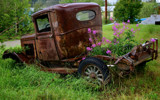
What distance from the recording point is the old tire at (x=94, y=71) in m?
3.36

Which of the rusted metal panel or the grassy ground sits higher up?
the rusted metal panel

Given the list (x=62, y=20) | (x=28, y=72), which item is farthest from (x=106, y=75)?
(x=28, y=72)

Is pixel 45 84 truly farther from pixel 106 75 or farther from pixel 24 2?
pixel 24 2

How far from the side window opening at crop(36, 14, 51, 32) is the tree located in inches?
603

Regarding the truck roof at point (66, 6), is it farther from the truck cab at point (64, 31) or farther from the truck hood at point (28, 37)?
the truck hood at point (28, 37)

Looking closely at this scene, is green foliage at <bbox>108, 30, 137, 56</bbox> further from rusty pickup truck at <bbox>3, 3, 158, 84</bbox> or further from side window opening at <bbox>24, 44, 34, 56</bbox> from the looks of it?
side window opening at <bbox>24, 44, 34, 56</bbox>

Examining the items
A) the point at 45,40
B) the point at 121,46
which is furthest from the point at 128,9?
the point at 45,40

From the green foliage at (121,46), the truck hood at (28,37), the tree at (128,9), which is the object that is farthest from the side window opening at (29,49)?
the tree at (128,9)

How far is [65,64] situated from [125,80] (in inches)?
67.7

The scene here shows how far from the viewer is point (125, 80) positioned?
3.87 meters

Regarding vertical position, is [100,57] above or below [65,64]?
above

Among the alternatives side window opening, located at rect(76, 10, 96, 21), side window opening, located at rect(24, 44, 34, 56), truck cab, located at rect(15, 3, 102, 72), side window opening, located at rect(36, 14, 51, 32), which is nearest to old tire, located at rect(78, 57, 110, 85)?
truck cab, located at rect(15, 3, 102, 72)

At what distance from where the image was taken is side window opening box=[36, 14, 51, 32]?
454 cm

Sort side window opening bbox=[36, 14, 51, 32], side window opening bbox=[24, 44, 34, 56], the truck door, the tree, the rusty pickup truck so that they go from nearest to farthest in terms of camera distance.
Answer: the rusty pickup truck, the truck door, side window opening bbox=[36, 14, 51, 32], side window opening bbox=[24, 44, 34, 56], the tree
